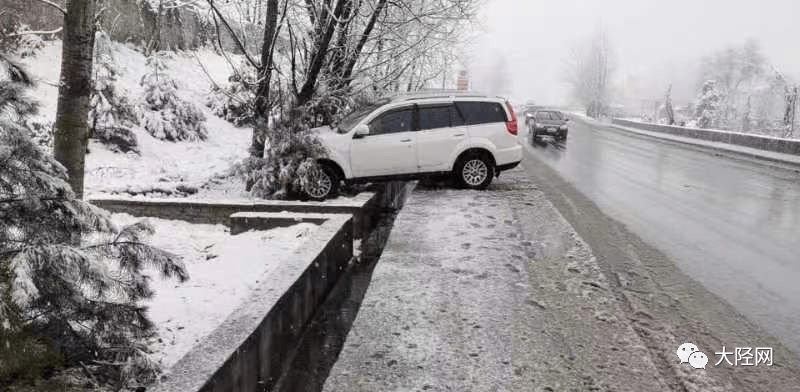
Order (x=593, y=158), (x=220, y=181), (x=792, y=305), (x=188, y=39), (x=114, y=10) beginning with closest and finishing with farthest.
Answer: (x=792, y=305) → (x=220, y=181) → (x=114, y=10) → (x=593, y=158) → (x=188, y=39)

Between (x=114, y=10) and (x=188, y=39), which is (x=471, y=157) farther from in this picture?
(x=188, y=39)

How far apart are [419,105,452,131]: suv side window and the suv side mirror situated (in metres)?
1.12

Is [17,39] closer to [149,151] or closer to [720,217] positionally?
[149,151]

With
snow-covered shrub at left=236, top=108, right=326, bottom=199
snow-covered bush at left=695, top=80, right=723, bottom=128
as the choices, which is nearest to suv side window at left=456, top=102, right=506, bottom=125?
snow-covered shrub at left=236, top=108, right=326, bottom=199

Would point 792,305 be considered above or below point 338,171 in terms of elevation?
below

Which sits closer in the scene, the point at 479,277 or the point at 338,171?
the point at 479,277

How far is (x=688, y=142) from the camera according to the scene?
29547 mm

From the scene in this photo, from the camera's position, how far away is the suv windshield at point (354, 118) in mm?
11232

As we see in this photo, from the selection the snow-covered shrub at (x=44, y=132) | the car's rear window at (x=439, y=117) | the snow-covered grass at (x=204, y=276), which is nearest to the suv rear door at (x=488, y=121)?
the car's rear window at (x=439, y=117)

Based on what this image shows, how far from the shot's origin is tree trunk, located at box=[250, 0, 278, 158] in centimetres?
1073

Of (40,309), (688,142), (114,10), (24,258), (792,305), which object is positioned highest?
(114,10)

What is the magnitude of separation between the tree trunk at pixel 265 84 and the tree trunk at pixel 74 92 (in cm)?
597

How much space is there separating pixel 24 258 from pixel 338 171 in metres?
8.40

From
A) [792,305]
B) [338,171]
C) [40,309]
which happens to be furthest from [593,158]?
[40,309]
